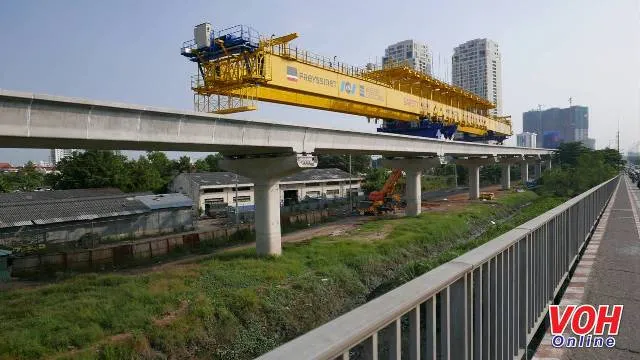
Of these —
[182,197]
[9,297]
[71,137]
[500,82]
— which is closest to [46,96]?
[71,137]

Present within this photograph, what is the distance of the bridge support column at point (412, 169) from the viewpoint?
130 ft

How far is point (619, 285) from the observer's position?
674 centimetres

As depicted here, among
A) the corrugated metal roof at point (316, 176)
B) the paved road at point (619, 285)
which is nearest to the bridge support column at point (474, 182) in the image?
the corrugated metal roof at point (316, 176)

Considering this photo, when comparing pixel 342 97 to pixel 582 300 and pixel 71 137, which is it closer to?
pixel 71 137

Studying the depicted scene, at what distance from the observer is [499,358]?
3.88 m

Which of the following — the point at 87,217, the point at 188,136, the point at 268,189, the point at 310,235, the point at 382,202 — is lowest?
the point at 310,235

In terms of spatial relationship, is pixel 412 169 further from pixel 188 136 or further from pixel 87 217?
pixel 87 217

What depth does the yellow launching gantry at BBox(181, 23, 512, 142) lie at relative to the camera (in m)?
22.4

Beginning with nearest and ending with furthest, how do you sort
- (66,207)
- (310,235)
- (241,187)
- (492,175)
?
(310,235) → (66,207) → (241,187) → (492,175)

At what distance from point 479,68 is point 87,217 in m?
101

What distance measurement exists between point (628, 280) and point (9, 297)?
20072mm

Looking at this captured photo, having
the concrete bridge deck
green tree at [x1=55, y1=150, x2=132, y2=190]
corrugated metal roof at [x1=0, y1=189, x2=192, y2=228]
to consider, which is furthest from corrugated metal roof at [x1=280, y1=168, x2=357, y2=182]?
the concrete bridge deck

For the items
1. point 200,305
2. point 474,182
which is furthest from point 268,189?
A: point 474,182

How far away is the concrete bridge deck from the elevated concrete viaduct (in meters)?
14.6
